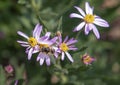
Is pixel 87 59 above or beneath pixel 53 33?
beneath

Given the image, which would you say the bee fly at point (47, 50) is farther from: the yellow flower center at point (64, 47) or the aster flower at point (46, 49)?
the yellow flower center at point (64, 47)

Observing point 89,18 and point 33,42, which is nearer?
point 33,42

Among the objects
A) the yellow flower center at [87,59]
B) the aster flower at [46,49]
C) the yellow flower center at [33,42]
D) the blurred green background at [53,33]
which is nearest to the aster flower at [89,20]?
the blurred green background at [53,33]

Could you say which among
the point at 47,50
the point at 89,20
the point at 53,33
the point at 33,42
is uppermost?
the point at 89,20

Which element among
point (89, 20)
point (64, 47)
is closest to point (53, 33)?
point (64, 47)

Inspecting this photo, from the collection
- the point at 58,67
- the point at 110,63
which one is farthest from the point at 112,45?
the point at 58,67

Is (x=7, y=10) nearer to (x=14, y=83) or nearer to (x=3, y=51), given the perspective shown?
(x=3, y=51)

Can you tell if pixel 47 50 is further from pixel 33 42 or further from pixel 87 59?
pixel 87 59
